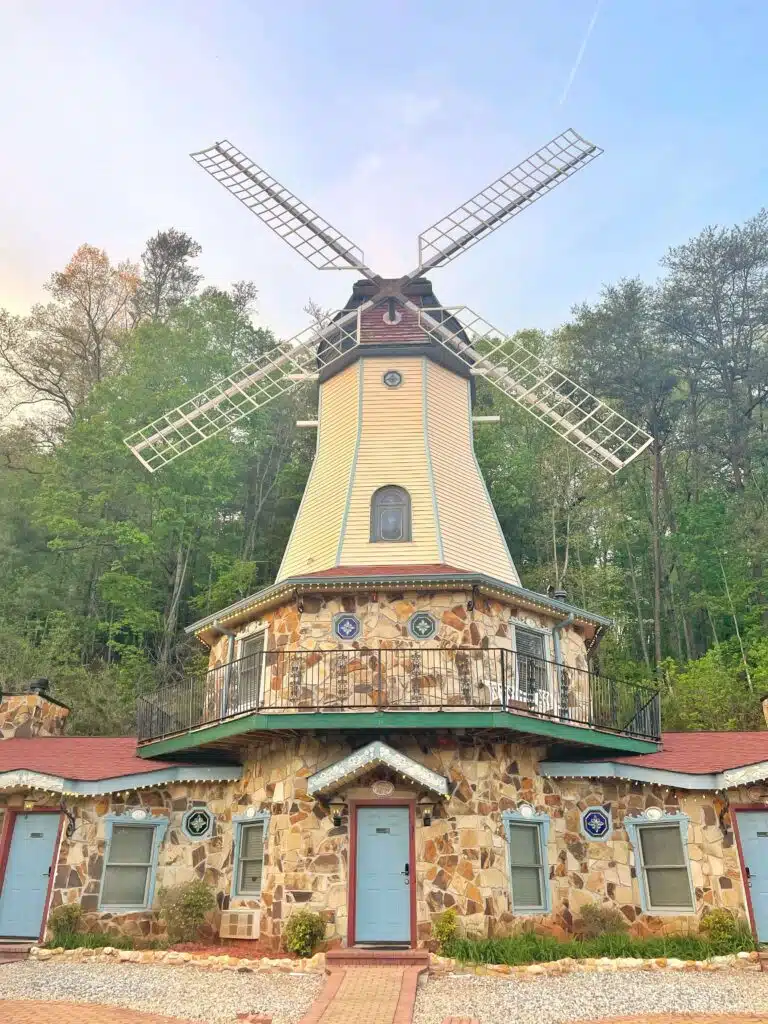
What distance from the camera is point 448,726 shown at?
11820 millimetres

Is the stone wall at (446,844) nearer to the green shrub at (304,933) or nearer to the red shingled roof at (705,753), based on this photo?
the green shrub at (304,933)

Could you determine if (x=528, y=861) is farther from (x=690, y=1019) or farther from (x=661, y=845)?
(x=690, y=1019)

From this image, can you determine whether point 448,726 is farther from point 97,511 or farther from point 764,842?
point 97,511

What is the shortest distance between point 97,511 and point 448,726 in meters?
19.0

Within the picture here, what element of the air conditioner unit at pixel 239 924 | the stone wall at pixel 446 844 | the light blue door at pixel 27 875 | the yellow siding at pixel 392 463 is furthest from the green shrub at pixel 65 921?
the yellow siding at pixel 392 463

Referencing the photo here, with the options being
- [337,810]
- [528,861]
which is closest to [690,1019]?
[528,861]

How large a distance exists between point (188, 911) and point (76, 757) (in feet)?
13.0

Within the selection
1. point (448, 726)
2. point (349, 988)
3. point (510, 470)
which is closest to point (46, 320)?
point (510, 470)

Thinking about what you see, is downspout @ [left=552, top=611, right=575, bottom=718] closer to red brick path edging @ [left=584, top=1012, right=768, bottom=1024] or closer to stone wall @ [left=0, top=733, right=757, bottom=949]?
stone wall @ [left=0, top=733, right=757, bottom=949]

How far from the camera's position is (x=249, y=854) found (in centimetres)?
1324

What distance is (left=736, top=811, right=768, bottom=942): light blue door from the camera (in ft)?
39.7

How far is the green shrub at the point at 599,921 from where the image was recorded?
12414 millimetres

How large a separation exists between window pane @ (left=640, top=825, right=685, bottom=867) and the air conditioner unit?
240 inches

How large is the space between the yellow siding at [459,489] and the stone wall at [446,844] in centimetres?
364
